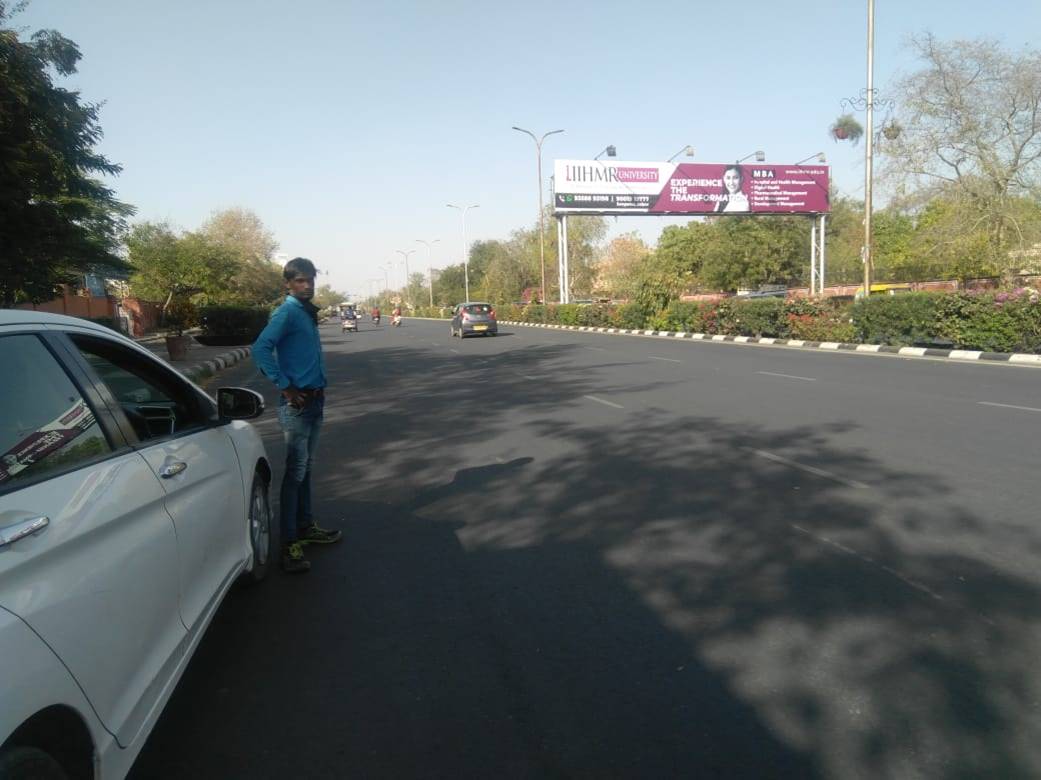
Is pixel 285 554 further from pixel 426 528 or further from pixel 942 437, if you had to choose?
pixel 942 437

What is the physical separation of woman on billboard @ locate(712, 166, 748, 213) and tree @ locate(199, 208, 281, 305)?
31748 mm

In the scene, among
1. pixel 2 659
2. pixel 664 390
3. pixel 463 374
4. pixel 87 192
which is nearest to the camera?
pixel 2 659

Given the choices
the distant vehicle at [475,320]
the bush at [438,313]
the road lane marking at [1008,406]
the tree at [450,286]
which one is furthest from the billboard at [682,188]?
the tree at [450,286]

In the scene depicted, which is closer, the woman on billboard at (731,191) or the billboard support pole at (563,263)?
the woman on billboard at (731,191)

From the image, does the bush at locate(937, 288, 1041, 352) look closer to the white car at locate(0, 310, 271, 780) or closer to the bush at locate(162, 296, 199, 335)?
the white car at locate(0, 310, 271, 780)

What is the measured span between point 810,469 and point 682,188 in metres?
33.9

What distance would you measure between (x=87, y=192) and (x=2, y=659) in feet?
45.6

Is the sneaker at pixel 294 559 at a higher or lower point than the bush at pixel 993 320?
lower

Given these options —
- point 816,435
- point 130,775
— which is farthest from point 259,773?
point 816,435

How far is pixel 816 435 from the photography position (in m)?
7.87

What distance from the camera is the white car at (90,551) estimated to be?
1.70 metres

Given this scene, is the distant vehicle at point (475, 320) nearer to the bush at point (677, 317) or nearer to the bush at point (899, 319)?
the bush at point (677, 317)

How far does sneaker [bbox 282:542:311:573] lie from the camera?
435 cm

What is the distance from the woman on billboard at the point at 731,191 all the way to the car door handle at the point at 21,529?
130 ft
